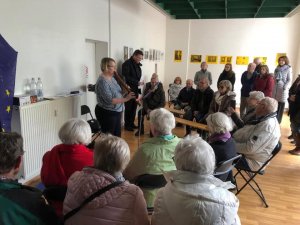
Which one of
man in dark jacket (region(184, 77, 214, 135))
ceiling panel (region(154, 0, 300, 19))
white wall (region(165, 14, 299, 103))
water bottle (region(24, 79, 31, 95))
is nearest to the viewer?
water bottle (region(24, 79, 31, 95))

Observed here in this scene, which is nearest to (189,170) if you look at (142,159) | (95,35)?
(142,159)

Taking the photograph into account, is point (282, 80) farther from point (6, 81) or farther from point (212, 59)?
point (6, 81)

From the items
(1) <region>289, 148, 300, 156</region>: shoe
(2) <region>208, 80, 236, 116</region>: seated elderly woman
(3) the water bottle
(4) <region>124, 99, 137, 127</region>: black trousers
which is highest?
(3) the water bottle

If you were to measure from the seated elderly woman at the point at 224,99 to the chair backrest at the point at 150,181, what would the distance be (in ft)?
7.09

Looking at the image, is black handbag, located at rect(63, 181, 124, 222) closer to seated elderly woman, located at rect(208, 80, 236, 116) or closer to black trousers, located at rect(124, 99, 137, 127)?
seated elderly woman, located at rect(208, 80, 236, 116)

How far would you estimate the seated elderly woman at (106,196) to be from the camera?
3.78 feet

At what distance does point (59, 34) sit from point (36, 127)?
4.49 feet

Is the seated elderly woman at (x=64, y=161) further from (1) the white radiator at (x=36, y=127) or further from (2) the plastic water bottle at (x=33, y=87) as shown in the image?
(2) the plastic water bottle at (x=33, y=87)

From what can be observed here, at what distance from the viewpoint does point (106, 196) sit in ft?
3.77

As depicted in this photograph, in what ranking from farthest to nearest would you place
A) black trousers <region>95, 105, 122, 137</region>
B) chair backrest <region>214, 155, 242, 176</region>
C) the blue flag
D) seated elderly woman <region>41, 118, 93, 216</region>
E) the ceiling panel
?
the ceiling panel < black trousers <region>95, 105, 122, 137</region> < the blue flag < chair backrest <region>214, 155, 242, 176</region> < seated elderly woman <region>41, 118, 93, 216</region>

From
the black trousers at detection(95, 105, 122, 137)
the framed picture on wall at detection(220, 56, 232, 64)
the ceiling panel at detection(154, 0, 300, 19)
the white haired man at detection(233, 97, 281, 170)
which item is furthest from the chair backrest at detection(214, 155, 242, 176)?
the framed picture on wall at detection(220, 56, 232, 64)

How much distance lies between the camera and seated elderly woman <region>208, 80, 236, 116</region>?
3.78 meters

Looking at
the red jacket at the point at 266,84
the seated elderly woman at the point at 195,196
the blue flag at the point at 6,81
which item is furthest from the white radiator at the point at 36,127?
the red jacket at the point at 266,84

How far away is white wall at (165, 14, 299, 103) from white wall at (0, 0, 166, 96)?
3613 mm
